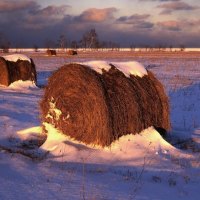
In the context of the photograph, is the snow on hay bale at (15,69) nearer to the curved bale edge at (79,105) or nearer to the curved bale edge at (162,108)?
the curved bale edge at (79,105)

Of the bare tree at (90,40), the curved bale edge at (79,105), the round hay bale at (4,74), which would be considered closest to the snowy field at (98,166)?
the curved bale edge at (79,105)

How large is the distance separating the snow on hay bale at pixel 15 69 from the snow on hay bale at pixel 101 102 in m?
8.96

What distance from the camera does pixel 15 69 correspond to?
59.0 feet

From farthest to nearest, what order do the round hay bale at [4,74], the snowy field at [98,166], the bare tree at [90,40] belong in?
the bare tree at [90,40] → the round hay bale at [4,74] → the snowy field at [98,166]

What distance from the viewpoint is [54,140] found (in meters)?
8.32

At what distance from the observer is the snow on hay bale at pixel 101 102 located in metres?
8.05

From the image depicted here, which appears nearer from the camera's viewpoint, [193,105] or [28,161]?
[28,161]

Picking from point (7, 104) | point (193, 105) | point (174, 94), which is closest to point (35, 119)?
point (7, 104)

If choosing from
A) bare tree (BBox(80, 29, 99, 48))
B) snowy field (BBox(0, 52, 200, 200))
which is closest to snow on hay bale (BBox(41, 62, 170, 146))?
snowy field (BBox(0, 52, 200, 200))

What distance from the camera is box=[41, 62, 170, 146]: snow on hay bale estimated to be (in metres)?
8.05

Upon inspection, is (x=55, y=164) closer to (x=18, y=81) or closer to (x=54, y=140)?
(x=54, y=140)

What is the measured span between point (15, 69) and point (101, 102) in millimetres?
10526

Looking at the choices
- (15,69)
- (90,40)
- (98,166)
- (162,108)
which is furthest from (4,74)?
(90,40)

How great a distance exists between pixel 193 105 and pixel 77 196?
879 cm
